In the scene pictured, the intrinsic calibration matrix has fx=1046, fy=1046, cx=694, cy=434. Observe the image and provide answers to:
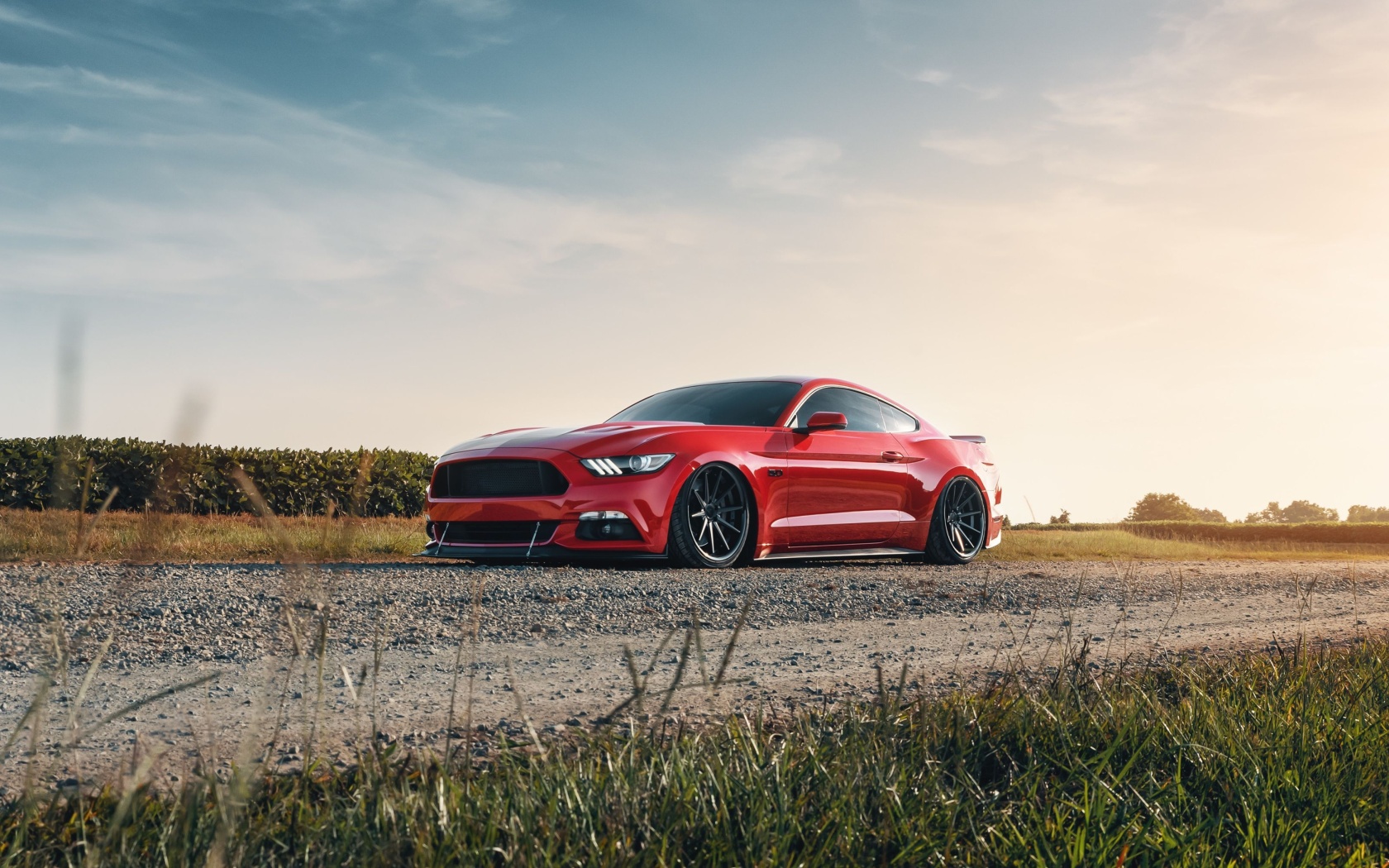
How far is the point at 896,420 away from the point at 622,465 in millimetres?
3210

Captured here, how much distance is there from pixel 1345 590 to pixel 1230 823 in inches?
275

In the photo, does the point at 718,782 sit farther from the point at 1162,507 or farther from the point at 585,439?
the point at 1162,507

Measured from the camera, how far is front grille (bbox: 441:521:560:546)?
7.02 meters

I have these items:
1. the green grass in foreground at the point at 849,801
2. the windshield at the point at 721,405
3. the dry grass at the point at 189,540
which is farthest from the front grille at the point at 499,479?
the green grass in foreground at the point at 849,801

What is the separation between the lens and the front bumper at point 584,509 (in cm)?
695

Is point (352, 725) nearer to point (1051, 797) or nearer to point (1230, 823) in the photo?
point (1051, 797)

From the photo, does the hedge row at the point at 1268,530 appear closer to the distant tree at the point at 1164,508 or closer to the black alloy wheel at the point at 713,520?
the distant tree at the point at 1164,508

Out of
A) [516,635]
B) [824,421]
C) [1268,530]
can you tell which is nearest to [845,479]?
[824,421]

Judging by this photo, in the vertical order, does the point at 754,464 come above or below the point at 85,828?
above

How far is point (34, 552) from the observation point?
24.2 ft

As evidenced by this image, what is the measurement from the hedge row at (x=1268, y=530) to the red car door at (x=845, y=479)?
18643 mm

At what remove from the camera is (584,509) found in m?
6.93

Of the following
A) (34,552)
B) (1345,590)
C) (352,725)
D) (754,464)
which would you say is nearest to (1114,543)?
(1345,590)

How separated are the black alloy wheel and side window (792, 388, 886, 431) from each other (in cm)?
107
